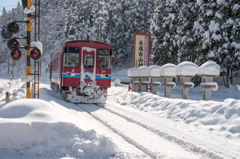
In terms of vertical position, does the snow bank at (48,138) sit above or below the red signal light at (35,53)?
below

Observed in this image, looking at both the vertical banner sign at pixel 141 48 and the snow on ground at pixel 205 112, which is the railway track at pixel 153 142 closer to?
the snow on ground at pixel 205 112

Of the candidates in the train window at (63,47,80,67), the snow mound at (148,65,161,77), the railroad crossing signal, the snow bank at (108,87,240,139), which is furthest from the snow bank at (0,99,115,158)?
the snow mound at (148,65,161,77)

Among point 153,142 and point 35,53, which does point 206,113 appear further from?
point 35,53

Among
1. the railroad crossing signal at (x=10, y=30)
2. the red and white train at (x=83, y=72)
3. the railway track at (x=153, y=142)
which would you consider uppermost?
the railroad crossing signal at (x=10, y=30)

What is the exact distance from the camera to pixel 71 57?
43.6 feet

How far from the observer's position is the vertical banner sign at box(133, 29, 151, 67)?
20478mm

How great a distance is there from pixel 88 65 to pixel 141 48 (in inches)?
314

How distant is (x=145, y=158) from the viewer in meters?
4.53

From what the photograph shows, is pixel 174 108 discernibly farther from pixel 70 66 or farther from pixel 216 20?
pixel 216 20

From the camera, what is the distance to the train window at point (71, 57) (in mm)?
13227

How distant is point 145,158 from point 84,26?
50.3 m

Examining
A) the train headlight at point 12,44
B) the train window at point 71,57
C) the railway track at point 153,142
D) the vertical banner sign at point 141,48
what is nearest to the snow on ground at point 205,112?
the railway track at point 153,142

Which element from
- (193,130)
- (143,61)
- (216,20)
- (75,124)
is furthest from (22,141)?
(216,20)

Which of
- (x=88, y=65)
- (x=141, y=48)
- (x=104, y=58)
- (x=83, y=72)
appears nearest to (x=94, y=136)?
(x=83, y=72)
